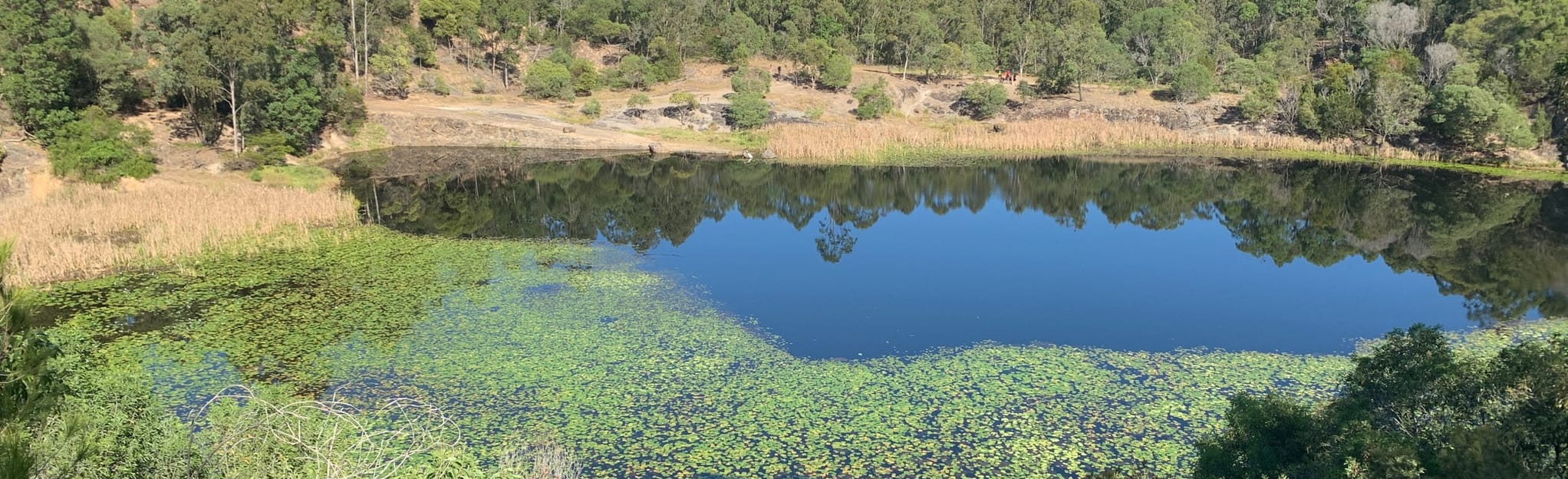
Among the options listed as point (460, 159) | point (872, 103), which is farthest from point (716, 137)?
point (460, 159)

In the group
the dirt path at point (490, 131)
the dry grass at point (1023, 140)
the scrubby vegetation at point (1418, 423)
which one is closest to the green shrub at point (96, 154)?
the dirt path at point (490, 131)

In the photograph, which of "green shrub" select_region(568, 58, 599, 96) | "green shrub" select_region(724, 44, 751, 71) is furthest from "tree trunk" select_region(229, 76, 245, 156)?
"green shrub" select_region(724, 44, 751, 71)

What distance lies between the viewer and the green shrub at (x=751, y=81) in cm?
5981

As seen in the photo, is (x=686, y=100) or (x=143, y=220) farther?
(x=686, y=100)

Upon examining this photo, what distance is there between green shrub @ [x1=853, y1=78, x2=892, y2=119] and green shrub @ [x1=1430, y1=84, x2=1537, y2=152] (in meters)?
30.1

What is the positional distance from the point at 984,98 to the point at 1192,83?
44.8 feet

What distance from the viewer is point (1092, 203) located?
39.6 metres

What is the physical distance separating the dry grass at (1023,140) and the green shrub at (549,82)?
15234 millimetres

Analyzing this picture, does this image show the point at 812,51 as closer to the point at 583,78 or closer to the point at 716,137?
the point at 716,137

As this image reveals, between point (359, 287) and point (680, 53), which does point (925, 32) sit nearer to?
point (680, 53)

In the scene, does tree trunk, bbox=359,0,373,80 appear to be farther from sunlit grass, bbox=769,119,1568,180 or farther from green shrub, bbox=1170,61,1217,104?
green shrub, bbox=1170,61,1217,104

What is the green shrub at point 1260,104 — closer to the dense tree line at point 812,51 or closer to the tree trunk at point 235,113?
the dense tree line at point 812,51

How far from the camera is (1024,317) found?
22609mm

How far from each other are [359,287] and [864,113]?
41144mm
